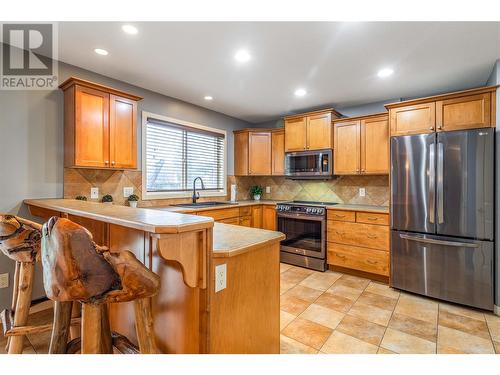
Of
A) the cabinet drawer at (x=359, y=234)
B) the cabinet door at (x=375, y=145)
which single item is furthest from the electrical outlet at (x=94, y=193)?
the cabinet door at (x=375, y=145)

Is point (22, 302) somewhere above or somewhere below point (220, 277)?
below

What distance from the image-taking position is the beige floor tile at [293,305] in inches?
96.8

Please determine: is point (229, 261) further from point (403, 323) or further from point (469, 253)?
point (469, 253)

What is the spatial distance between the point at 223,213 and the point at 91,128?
6.42 ft

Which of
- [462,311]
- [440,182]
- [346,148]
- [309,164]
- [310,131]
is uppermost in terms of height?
[310,131]

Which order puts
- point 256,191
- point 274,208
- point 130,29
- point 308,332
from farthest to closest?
point 256,191 < point 274,208 < point 308,332 < point 130,29

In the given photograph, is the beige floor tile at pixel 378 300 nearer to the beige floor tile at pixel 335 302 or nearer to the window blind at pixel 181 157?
the beige floor tile at pixel 335 302

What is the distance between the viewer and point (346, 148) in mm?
3707

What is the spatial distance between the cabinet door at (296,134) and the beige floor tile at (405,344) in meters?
2.73

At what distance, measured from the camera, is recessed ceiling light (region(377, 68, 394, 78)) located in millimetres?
2691
